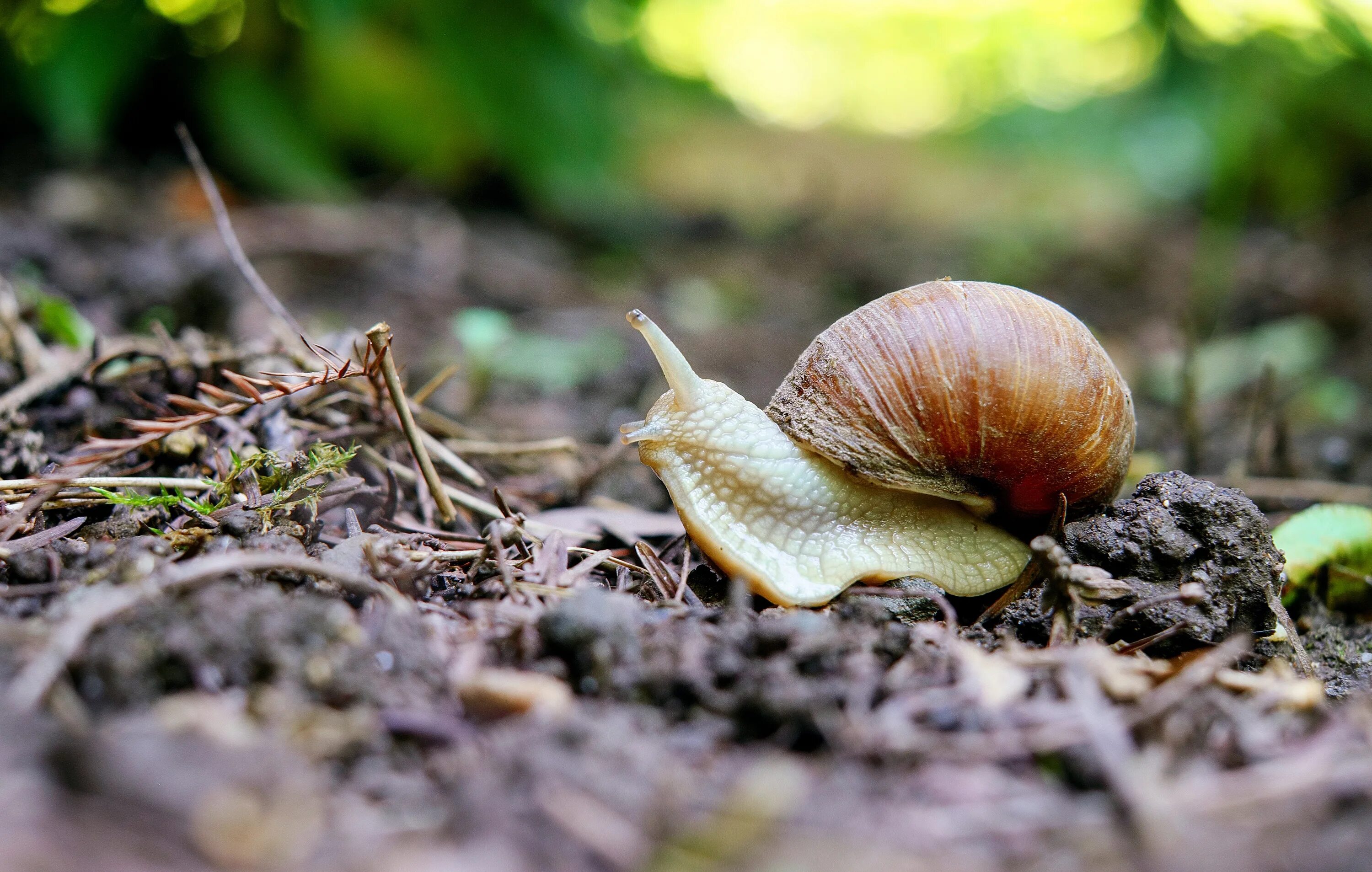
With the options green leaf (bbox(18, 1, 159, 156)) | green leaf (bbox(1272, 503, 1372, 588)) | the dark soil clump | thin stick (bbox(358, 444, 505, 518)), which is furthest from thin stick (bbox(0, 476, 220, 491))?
green leaf (bbox(18, 1, 159, 156))

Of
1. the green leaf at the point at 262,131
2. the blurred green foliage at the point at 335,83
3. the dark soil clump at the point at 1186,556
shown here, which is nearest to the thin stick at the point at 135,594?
the dark soil clump at the point at 1186,556

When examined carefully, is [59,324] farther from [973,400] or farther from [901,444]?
[973,400]

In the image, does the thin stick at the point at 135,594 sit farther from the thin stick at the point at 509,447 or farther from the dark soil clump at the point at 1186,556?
the dark soil clump at the point at 1186,556

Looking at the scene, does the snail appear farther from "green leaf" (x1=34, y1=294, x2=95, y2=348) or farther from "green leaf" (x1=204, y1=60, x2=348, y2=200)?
"green leaf" (x1=204, y1=60, x2=348, y2=200)

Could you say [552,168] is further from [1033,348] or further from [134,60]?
[1033,348]

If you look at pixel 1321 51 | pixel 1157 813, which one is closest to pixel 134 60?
pixel 1157 813
